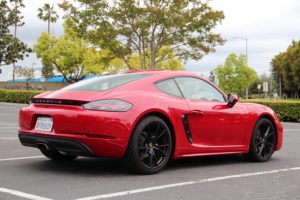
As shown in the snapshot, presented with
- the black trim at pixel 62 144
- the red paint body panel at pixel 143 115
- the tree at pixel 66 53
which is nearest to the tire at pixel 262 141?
the red paint body panel at pixel 143 115

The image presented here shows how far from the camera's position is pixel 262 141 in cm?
752

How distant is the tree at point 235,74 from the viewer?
83.8 m

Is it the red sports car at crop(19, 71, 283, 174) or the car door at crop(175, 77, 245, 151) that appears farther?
the car door at crop(175, 77, 245, 151)

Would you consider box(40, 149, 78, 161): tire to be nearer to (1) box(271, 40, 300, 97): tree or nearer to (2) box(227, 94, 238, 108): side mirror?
(2) box(227, 94, 238, 108): side mirror

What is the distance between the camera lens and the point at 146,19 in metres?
32.5

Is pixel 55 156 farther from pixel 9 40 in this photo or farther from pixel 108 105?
pixel 9 40

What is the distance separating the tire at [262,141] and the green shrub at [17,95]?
28178 millimetres

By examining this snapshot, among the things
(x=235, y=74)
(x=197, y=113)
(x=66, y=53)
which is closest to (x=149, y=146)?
(x=197, y=113)

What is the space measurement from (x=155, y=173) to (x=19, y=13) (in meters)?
47.6

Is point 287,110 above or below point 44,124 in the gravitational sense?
below

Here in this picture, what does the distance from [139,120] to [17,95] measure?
102 feet

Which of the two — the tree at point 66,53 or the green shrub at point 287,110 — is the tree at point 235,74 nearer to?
the tree at point 66,53

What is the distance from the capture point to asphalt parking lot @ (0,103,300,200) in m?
4.66

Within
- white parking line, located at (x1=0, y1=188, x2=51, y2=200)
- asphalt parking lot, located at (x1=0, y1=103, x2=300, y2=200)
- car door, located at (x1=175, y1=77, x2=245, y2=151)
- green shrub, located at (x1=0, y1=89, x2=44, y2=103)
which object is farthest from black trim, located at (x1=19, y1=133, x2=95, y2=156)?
green shrub, located at (x1=0, y1=89, x2=44, y2=103)
